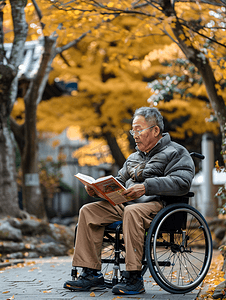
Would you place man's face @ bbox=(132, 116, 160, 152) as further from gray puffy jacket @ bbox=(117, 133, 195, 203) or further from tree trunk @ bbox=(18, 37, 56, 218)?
tree trunk @ bbox=(18, 37, 56, 218)

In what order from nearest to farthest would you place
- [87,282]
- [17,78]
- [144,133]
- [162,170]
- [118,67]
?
[87,282] < [162,170] < [144,133] < [17,78] < [118,67]

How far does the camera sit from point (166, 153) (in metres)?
3.52

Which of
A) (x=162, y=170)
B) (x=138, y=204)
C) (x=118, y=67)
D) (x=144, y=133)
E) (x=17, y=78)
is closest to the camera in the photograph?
(x=138, y=204)

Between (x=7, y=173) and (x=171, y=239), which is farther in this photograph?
(x=7, y=173)

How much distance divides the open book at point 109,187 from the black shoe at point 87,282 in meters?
0.61

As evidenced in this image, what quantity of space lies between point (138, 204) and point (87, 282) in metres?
0.76

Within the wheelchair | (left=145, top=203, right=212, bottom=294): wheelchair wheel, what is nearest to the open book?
the wheelchair

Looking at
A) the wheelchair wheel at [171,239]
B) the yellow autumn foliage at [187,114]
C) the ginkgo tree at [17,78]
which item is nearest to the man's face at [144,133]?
the wheelchair wheel at [171,239]

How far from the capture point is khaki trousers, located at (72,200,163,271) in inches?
124

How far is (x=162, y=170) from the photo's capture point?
11.6 ft

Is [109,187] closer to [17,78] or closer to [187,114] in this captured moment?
[17,78]

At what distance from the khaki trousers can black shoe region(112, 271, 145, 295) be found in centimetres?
8

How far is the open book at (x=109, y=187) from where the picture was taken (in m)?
3.14

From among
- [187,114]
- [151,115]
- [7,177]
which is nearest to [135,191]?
[151,115]
